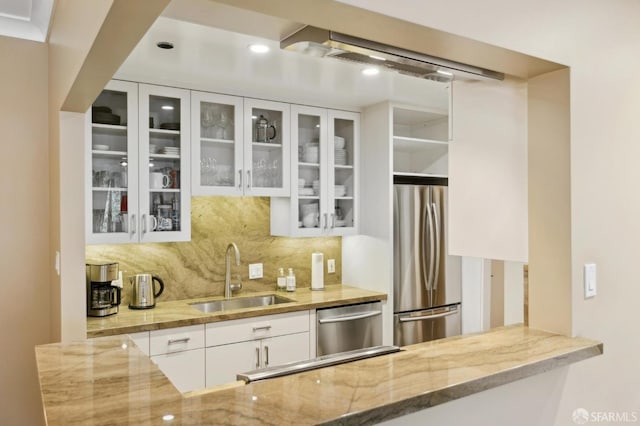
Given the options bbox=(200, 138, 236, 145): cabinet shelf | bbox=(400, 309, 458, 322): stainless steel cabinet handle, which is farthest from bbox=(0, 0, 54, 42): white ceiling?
bbox=(400, 309, 458, 322): stainless steel cabinet handle

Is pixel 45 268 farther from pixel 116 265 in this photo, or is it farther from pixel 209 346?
pixel 209 346

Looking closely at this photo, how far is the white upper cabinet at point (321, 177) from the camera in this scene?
139 inches

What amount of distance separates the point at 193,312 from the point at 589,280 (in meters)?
2.20

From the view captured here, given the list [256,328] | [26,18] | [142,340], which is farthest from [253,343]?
[26,18]

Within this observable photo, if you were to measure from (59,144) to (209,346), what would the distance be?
1406 millimetres

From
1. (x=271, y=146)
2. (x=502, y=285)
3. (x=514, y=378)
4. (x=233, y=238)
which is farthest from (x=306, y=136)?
(x=514, y=378)

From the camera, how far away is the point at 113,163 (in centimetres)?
286

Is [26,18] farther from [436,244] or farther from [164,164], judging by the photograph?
[436,244]

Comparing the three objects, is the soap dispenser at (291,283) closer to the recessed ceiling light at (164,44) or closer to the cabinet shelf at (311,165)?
the cabinet shelf at (311,165)

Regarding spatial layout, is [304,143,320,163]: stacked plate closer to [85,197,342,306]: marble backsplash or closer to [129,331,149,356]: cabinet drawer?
[85,197,342,306]: marble backsplash

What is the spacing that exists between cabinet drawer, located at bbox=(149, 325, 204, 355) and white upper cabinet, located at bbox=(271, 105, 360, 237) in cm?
104

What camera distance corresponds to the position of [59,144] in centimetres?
221
